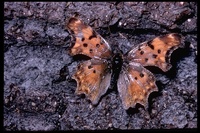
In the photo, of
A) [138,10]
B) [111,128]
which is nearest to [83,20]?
[138,10]

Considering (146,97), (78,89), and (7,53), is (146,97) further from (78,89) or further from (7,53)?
(7,53)

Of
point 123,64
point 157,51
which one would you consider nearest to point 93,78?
point 123,64

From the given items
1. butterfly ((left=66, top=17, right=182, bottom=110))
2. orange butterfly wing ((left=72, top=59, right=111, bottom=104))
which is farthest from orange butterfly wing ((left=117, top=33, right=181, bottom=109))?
orange butterfly wing ((left=72, top=59, right=111, bottom=104))

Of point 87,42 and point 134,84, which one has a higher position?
point 87,42

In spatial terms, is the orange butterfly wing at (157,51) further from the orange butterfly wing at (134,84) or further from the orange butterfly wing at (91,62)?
the orange butterfly wing at (91,62)

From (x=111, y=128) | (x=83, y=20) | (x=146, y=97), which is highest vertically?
(x=83, y=20)

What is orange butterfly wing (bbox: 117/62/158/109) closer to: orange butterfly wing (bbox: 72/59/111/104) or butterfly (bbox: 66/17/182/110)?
butterfly (bbox: 66/17/182/110)

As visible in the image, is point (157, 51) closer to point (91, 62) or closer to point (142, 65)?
point (142, 65)
